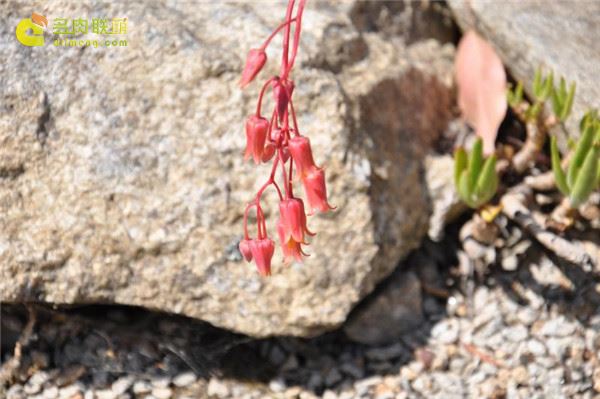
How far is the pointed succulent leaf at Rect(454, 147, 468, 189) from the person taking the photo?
8.92 ft

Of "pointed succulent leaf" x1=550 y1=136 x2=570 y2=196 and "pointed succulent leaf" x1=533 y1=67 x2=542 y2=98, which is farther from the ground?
"pointed succulent leaf" x1=533 y1=67 x2=542 y2=98

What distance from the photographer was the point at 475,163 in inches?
107

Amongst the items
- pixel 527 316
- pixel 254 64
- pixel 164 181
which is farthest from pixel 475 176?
pixel 254 64

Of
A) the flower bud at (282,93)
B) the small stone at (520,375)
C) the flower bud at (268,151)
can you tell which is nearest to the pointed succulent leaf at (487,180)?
the small stone at (520,375)

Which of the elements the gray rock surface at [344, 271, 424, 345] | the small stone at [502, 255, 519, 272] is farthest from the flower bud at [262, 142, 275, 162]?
the small stone at [502, 255, 519, 272]

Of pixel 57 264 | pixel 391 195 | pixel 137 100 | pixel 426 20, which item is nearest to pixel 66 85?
pixel 137 100

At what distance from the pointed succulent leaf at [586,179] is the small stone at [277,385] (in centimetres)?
98

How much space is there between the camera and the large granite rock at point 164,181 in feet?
8.68

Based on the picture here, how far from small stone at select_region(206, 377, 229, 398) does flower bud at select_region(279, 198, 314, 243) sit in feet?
2.62

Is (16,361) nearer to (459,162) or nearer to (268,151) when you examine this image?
(268,151)

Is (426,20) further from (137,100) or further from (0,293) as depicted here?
(0,293)

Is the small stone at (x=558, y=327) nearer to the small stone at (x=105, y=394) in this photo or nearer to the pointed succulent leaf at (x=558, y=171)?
the pointed succulent leaf at (x=558, y=171)

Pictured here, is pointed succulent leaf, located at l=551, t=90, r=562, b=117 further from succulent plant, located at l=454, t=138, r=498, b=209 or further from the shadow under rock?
the shadow under rock

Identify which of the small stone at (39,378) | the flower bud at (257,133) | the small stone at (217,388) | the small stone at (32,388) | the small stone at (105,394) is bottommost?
the small stone at (217,388)
